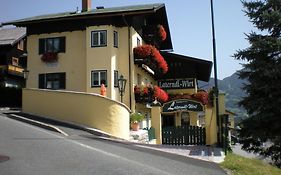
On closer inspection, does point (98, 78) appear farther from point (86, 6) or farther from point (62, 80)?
point (86, 6)

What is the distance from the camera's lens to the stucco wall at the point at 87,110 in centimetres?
1892

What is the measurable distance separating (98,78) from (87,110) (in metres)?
10.1

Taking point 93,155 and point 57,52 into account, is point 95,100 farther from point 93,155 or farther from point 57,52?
point 57,52

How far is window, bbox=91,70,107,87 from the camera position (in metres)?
29.1

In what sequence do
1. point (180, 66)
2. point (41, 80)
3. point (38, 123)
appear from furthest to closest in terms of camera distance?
point (180, 66), point (41, 80), point (38, 123)

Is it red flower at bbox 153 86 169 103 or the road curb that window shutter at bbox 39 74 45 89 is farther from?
the road curb

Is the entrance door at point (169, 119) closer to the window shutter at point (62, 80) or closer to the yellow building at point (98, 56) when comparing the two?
the yellow building at point (98, 56)

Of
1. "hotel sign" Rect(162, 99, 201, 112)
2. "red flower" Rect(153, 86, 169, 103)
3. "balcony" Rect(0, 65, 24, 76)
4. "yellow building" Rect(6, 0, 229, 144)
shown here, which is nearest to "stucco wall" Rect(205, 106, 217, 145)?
"hotel sign" Rect(162, 99, 201, 112)

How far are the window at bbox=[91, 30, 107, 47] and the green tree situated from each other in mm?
13857

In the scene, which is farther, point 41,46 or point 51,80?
point 41,46

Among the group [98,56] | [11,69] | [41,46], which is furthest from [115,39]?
[11,69]

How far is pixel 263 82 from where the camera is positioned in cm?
1605

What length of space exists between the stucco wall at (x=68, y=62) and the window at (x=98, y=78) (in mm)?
1153

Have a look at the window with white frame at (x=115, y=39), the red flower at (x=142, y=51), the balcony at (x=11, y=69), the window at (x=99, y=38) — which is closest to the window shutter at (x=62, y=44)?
the window at (x=99, y=38)
